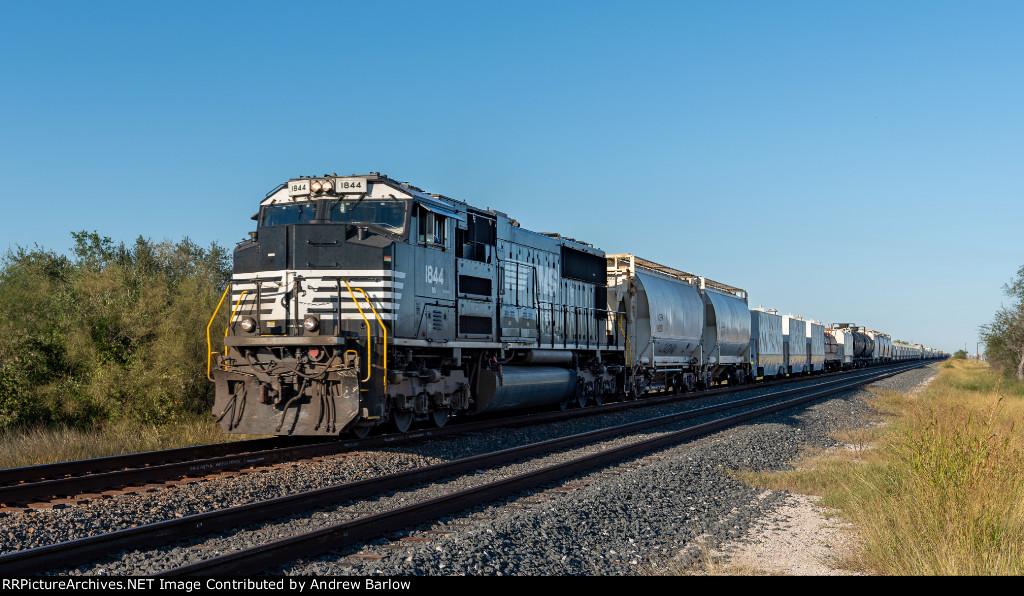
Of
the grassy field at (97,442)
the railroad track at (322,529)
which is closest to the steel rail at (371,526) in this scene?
the railroad track at (322,529)

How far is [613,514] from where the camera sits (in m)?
7.27

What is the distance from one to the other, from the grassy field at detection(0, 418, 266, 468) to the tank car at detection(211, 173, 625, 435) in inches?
69.7

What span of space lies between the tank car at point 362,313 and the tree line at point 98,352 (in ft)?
16.0

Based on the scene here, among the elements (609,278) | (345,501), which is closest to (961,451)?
(345,501)

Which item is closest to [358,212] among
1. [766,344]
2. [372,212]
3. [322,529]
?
[372,212]

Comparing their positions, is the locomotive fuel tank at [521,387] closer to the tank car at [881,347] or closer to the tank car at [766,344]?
the tank car at [766,344]

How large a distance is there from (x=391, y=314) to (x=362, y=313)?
0.52m

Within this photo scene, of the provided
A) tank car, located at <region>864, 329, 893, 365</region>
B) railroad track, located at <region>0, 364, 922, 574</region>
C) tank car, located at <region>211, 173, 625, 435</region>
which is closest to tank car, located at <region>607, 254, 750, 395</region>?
tank car, located at <region>211, 173, 625, 435</region>

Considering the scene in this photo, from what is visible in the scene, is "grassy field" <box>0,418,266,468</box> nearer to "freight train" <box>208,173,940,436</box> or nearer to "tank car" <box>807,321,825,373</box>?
"freight train" <box>208,173,940,436</box>

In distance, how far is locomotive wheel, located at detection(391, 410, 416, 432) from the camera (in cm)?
1189

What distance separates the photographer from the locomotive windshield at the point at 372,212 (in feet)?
37.6

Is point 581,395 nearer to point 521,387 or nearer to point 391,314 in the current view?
point 521,387
